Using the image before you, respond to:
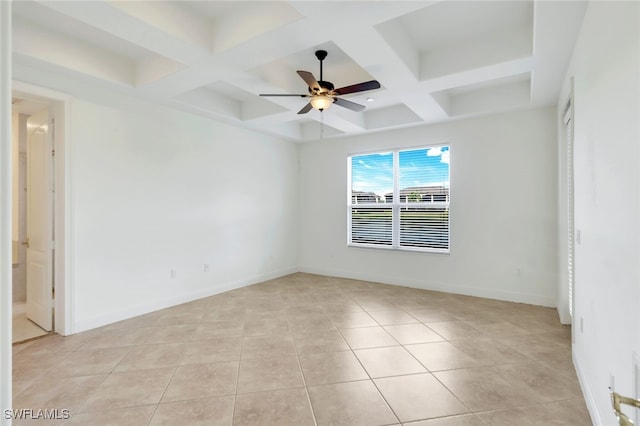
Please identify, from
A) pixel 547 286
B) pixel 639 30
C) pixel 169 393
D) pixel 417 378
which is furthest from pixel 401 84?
pixel 169 393

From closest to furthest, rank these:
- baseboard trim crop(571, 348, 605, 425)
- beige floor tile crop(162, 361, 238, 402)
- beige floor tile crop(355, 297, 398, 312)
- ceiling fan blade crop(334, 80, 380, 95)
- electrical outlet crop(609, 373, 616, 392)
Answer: electrical outlet crop(609, 373, 616, 392) < baseboard trim crop(571, 348, 605, 425) < beige floor tile crop(162, 361, 238, 402) < ceiling fan blade crop(334, 80, 380, 95) < beige floor tile crop(355, 297, 398, 312)

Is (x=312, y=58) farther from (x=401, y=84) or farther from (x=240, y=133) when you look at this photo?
(x=240, y=133)

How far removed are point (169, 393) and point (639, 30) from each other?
131 inches

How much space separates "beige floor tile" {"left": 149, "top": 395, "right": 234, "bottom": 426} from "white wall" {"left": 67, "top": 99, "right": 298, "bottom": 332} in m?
2.10

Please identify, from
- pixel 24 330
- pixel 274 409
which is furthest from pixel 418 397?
pixel 24 330

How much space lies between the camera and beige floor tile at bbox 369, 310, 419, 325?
12.3 ft

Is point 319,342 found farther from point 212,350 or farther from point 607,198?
point 607,198

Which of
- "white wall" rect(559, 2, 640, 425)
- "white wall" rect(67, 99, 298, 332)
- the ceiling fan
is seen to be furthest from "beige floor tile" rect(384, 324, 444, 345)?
"white wall" rect(67, 99, 298, 332)

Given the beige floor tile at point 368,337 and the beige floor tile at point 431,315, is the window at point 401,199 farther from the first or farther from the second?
the beige floor tile at point 368,337

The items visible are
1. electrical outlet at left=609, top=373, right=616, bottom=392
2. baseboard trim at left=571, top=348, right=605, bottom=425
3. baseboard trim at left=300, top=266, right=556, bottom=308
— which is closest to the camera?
electrical outlet at left=609, top=373, right=616, bottom=392

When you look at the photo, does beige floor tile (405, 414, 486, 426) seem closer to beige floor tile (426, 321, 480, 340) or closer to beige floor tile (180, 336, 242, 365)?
beige floor tile (426, 321, 480, 340)

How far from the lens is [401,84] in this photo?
3.57m

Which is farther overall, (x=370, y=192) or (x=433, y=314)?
(x=370, y=192)

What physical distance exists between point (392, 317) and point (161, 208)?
3370 mm
